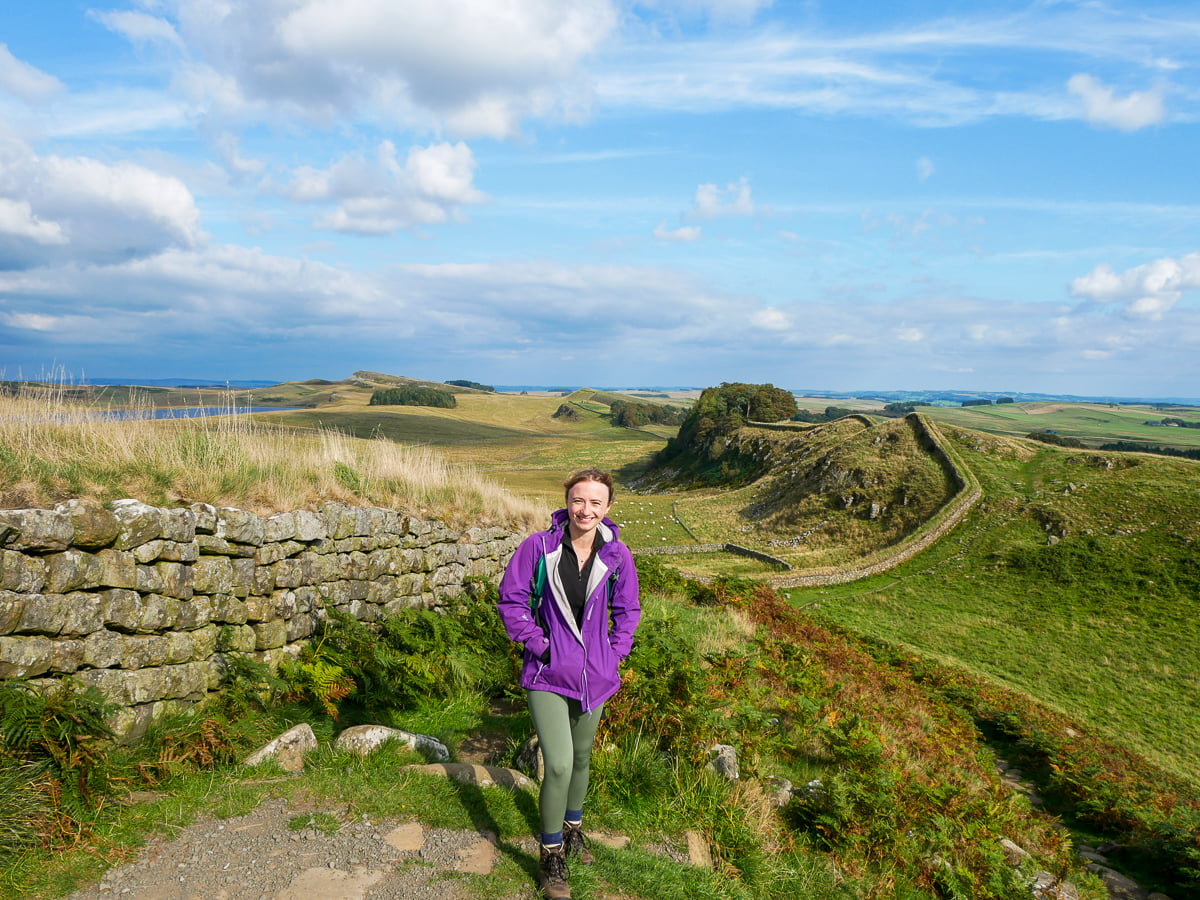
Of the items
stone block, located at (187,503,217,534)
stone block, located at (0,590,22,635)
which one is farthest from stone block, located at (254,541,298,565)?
stone block, located at (0,590,22,635)

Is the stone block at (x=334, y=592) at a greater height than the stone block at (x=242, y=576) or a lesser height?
lesser

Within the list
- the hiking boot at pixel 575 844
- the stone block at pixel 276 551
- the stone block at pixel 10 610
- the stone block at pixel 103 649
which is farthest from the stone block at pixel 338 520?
the hiking boot at pixel 575 844

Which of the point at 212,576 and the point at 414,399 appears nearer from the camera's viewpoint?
the point at 212,576

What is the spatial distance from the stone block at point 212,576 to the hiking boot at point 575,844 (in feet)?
14.5

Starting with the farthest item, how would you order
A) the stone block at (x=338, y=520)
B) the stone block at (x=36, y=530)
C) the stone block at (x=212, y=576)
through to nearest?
1. the stone block at (x=338, y=520)
2. the stone block at (x=212, y=576)
3. the stone block at (x=36, y=530)

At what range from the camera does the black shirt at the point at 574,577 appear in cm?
423

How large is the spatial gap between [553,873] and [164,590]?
14.7ft

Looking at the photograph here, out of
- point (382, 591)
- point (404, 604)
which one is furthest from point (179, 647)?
point (404, 604)

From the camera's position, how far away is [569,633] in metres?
4.17

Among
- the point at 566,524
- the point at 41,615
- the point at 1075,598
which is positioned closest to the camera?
the point at 566,524

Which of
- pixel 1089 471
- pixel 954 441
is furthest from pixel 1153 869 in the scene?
pixel 954 441

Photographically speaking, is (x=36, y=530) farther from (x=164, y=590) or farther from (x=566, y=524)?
(x=566, y=524)

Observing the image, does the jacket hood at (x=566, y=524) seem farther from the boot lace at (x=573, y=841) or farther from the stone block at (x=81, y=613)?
the stone block at (x=81, y=613)

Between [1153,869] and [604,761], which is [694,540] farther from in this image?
[604,761]
